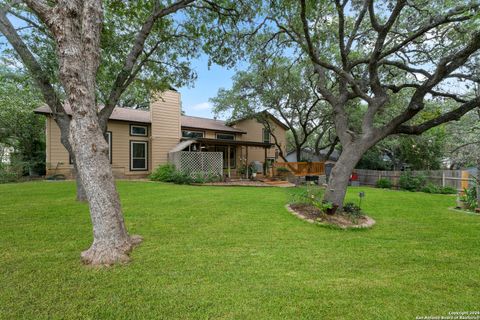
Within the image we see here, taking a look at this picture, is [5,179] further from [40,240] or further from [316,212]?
[316,212]

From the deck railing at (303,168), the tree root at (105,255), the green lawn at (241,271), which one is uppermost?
the deck railing at (303,168)

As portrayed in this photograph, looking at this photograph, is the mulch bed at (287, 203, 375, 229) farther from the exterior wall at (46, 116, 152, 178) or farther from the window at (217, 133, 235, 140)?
the window at (217, 133, 235, 140)

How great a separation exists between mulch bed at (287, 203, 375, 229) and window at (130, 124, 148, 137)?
11.9 meters

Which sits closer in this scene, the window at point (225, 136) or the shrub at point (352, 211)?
the shrub at point (352, 211)

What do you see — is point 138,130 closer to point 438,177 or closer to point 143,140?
point 143,140

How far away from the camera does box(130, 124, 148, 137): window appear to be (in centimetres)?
1397

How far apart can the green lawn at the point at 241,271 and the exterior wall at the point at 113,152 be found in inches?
325

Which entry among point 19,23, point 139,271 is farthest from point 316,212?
point 19,23

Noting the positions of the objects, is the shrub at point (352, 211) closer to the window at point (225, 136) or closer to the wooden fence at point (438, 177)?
the wooden fence at point (438, 177)

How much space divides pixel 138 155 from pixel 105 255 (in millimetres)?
12321

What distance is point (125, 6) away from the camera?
20.2 feet

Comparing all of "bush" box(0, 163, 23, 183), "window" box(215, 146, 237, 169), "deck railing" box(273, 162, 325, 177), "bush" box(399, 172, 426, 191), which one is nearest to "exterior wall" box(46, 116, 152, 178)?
"bush" box(0, 163, 23, 183)

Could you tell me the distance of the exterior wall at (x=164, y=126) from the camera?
14.3 metres

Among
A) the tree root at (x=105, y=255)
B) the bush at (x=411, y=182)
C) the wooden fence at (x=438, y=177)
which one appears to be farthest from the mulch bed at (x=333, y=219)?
the bush at (x=411, y=182)
